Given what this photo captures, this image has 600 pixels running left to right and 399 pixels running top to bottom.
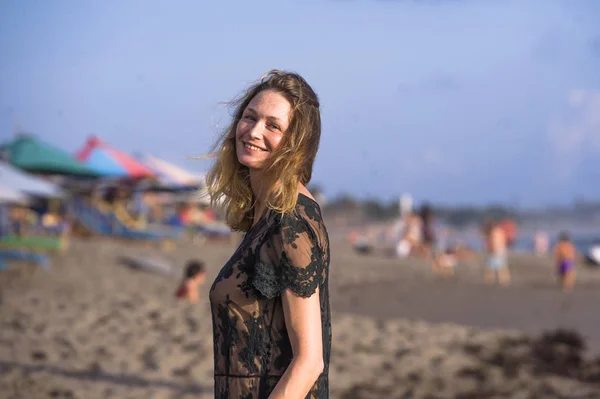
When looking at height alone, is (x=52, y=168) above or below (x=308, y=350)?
below

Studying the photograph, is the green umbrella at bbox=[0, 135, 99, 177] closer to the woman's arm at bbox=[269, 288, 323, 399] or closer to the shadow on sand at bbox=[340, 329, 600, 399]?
the shadow on sand at bbox=[340, 329, 600, 399]

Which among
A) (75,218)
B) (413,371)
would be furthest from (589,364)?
(75,218)

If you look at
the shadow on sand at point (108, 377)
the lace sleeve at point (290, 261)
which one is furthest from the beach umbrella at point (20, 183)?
the lace sleeve at point (290, 261)

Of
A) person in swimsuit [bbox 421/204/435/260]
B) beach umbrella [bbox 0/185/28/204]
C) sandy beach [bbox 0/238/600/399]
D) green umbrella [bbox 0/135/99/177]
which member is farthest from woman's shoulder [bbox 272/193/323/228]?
green umbrella [bbox 0/135/99/177]

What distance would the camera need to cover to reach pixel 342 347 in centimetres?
734

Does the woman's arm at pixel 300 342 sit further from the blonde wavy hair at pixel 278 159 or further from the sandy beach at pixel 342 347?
the sandy beach at pixel 342 347

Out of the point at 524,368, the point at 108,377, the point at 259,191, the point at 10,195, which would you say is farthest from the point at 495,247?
the point at 259,191

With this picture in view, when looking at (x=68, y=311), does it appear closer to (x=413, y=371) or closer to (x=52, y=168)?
(x=413, y=371)

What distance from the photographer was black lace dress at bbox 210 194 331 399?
1737mm

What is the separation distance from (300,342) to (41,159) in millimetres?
19054

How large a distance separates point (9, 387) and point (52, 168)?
1460cm

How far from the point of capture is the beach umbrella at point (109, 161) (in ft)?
69.3

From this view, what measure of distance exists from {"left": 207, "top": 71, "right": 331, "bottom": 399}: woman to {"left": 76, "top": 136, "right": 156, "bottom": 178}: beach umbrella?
19339 mm

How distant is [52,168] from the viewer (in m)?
19.3
